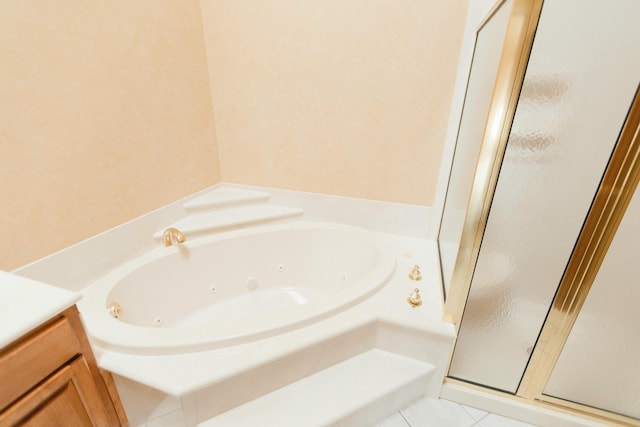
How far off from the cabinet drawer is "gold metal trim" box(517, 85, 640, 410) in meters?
1.41

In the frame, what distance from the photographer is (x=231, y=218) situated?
1710mm

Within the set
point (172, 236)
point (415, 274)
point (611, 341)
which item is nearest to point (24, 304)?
point (172, 236)

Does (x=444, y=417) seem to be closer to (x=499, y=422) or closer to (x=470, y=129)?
(x=499, y=422)

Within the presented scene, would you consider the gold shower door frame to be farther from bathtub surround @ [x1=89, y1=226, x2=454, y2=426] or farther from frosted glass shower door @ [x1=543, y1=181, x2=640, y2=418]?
bathtub surround @ [x1=89, y1=226, x2=454, y2=426]

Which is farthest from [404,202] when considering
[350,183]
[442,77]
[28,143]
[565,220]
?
[28,143]

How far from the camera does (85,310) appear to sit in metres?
1.03

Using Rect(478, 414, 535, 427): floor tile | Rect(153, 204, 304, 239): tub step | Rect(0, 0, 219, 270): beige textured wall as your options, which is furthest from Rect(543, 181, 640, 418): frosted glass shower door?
Rect(0, 0, 219, 270): beige textured wall

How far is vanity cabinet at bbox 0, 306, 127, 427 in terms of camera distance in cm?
A: 61

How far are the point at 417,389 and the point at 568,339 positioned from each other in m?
0.55

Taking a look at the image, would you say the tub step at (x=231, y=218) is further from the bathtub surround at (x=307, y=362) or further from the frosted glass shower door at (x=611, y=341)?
the frosted glass shower door at (x=611, y=341)

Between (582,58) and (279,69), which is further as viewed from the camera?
(279,69)

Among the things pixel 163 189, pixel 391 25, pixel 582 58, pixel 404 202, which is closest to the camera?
pixel 582 58

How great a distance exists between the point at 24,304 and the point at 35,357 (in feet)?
0.41

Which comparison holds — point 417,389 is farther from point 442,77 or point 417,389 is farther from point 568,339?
point 442,77
